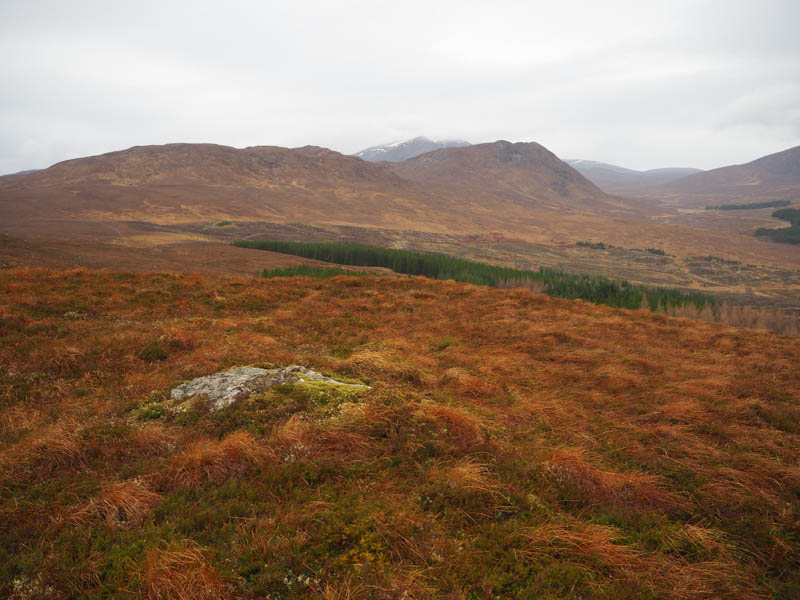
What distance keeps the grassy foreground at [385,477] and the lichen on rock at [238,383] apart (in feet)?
1.22

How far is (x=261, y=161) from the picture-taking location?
6038 inches

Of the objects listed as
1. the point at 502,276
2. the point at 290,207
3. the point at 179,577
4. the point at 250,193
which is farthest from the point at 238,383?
the point at 250,193

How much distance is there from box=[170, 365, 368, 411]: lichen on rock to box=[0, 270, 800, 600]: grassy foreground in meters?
0.37

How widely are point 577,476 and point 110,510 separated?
576 cm

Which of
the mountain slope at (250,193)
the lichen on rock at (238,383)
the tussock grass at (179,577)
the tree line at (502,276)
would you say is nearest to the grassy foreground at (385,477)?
the tussock grass at (179,577)

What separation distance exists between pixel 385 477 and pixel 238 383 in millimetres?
3819

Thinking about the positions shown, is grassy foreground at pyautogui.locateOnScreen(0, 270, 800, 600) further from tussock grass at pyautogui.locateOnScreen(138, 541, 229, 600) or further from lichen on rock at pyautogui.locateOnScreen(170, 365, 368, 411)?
lichen on rock at pyautogui.locateOnScreen(170, 365, 368, 411)

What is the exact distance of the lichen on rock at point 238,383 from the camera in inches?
267

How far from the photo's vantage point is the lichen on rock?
679cm

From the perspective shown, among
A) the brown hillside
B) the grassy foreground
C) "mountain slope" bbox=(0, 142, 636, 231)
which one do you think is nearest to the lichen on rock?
the grassy foreground

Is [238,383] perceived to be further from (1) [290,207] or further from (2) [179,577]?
(1) [290,207]

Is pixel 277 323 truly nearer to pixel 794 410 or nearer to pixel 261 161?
pixel 794 410

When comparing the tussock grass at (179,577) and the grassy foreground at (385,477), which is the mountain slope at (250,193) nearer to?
the grassy foreground at (385,477)

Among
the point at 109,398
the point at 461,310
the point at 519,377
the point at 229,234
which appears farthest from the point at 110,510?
the point at 229,234
